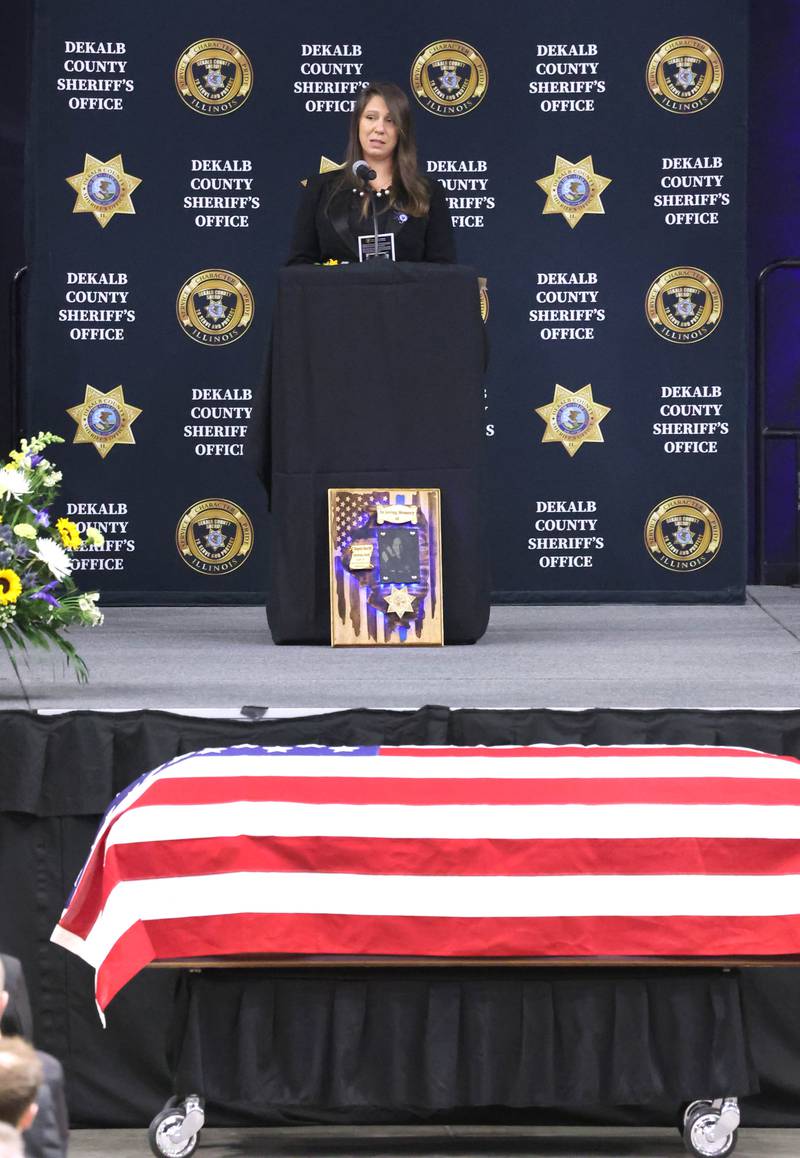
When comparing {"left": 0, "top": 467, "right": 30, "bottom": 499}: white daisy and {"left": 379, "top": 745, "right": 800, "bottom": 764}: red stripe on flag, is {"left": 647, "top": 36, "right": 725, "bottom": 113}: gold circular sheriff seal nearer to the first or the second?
{"left": 0, "top": 467, "right": 30, "bottom": 499}: white daisy

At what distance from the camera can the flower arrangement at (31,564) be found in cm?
346

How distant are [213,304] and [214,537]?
0.79 metres

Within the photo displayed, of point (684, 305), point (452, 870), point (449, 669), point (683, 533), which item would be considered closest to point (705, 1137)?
point (452, 870)

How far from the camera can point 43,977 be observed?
3.38 metres

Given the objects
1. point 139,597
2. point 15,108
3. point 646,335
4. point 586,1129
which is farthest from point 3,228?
point 586,1129

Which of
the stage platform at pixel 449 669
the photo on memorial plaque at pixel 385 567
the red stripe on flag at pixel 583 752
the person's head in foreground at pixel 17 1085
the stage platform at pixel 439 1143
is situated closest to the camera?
the person's head in foreground at pixel 17 1085

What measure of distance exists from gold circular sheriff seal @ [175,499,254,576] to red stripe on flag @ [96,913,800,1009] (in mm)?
3375

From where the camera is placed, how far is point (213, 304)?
615cm

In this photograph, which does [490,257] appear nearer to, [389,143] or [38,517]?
[389,143]

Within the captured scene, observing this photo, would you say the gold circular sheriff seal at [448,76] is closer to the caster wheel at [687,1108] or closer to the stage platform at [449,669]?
the stage platform at [449,669]

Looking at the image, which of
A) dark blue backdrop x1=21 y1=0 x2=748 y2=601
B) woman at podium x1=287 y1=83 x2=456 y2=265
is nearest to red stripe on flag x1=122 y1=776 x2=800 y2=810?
woman at podium x1=287 y1=83 x2=456 y2=265

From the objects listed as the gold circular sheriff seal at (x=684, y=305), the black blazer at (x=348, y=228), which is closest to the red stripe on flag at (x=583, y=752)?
the black blazer at (x=348, y=228)

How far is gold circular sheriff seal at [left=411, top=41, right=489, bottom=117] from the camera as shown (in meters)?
6.12

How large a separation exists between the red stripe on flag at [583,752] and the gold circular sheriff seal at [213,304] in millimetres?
3366
